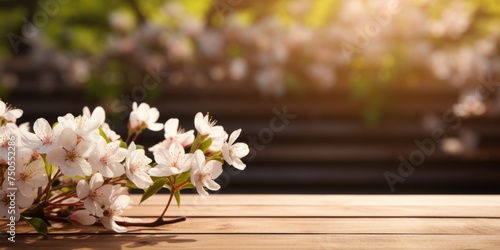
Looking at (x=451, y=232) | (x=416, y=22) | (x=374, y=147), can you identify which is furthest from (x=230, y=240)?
A: (x=416, y=22)

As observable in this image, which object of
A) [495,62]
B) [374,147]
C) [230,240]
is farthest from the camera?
[495,62]

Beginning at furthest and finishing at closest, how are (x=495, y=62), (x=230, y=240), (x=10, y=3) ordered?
1. (x=10, y=3)
2. (x=495, y=62)
3. (x=230, y=240)

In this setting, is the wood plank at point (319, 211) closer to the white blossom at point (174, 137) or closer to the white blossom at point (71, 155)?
the white blossom at point (174, 137)

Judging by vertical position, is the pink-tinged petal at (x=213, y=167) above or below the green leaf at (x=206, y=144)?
below

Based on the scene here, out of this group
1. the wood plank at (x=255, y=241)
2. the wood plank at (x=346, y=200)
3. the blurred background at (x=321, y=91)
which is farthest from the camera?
the blurred background at (x=321, y=91)

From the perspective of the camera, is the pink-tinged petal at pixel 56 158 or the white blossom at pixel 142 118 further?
the white blossom at pixel 142 118

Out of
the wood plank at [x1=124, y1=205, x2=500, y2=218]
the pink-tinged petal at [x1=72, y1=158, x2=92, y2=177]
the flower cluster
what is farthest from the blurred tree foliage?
the pink-tinged petal at [x1=72, y1=158, x2=92, y2=177]

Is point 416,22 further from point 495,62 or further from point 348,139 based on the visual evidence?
point 348,139

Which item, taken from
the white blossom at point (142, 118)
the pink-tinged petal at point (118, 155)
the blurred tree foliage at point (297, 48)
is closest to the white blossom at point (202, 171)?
the pink-tinged petal at point (118, 155)

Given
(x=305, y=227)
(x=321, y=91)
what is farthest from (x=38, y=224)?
(x=321, y=91)
